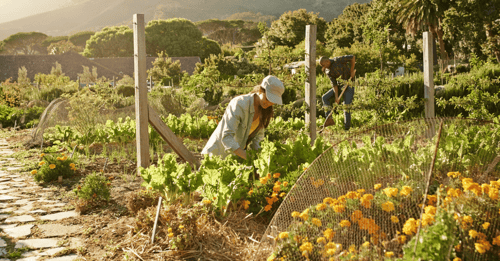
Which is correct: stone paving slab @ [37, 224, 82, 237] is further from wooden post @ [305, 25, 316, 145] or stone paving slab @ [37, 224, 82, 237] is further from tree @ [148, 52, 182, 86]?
tree @ [148, 52, 182, 86]

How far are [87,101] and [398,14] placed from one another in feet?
102

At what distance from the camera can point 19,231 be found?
3.21 metres

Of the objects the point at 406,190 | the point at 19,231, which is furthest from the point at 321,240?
the point at 19,231

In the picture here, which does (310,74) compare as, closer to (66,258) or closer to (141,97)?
(141,97)

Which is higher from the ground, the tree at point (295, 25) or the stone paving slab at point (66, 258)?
the tree at point (295, 25)

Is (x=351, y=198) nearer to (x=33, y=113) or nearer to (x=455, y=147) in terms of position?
(x=455, y=147)

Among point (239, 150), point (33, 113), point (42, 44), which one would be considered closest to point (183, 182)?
point (239, 150)

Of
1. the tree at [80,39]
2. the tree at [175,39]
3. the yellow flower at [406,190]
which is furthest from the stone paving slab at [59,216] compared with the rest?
the tree at [80,39]

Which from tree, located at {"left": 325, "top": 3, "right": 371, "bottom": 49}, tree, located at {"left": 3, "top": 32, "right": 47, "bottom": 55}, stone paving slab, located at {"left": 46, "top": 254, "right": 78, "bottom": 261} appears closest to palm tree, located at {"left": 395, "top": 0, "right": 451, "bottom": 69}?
tree, located at {"left": 325, "top": 3, "right": 371, "bottom": 49}

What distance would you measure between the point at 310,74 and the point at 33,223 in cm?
343

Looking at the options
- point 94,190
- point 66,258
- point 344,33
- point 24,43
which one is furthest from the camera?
point 24,43

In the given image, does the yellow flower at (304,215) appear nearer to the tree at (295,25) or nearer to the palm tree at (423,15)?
the palm tree at (423,15)

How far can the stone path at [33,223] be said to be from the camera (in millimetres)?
2844

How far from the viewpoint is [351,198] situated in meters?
2.18
